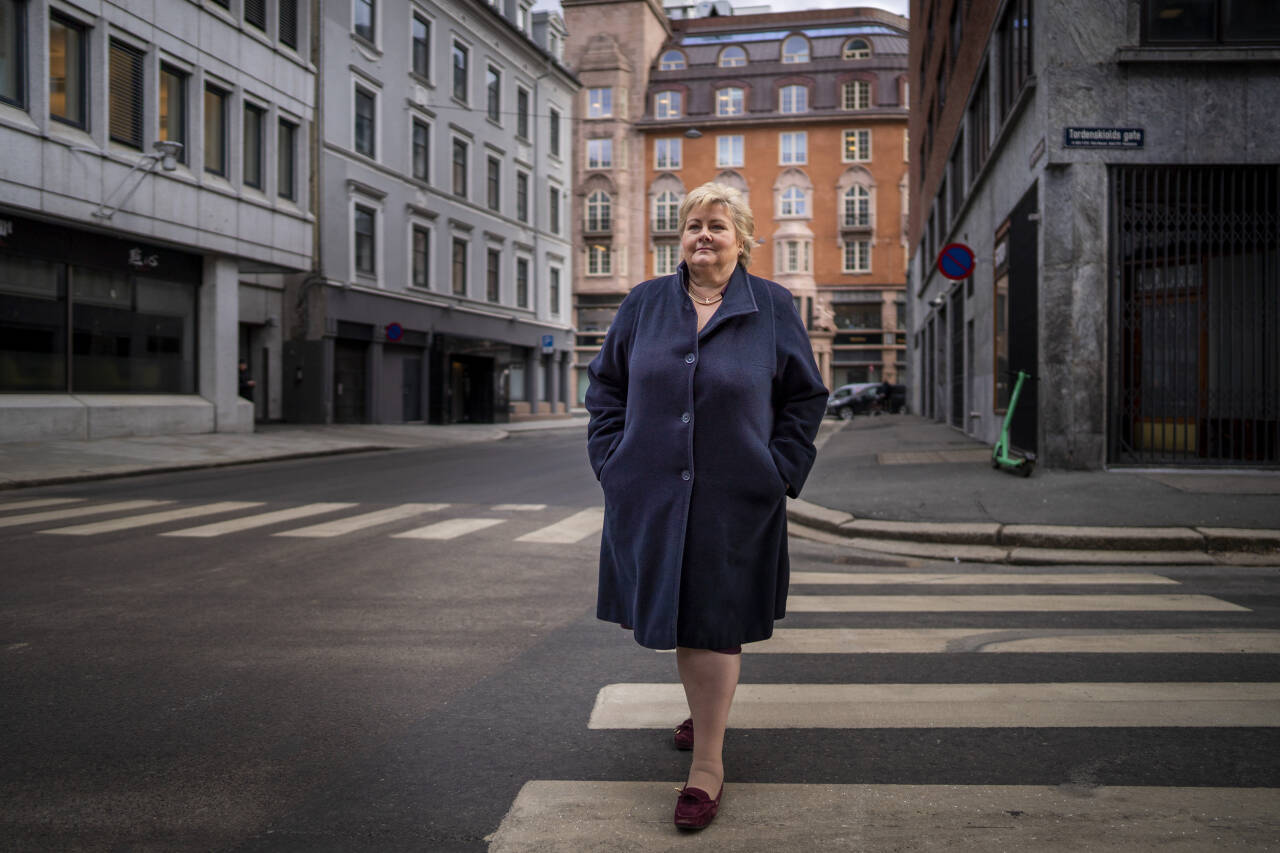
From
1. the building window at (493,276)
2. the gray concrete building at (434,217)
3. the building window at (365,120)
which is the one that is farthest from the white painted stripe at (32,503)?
the building window at (493,276)

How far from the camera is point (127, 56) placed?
66.0 feet

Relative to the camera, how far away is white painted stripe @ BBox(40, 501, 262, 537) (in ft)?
29.3

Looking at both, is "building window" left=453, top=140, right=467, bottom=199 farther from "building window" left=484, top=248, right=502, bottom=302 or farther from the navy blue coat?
the navy blue coat

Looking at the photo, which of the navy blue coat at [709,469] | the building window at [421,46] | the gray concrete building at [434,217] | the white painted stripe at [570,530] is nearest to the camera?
the navy blue coat at [709,469]

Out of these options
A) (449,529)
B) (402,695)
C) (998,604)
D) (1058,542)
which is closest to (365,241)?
(449,529)

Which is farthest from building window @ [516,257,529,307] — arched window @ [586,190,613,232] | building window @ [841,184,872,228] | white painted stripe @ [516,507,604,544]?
white painted stripe @ [516,507,604,544]

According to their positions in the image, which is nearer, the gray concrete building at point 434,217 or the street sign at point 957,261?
the street sign at point 957,261

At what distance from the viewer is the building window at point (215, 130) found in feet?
74.4

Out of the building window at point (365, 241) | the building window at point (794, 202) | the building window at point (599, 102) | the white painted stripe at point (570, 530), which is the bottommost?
the white painted stripe at point (570, 530)

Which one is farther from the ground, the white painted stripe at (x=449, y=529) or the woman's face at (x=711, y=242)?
the woman's face at (x=711, y=242)

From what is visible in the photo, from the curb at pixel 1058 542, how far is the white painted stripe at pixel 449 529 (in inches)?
129

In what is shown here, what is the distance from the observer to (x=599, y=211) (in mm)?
64625

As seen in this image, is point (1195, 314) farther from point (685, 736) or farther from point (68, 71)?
point (68, 71)

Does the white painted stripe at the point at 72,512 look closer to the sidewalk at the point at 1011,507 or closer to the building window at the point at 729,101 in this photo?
the sidewalk at the point at 1011,507
